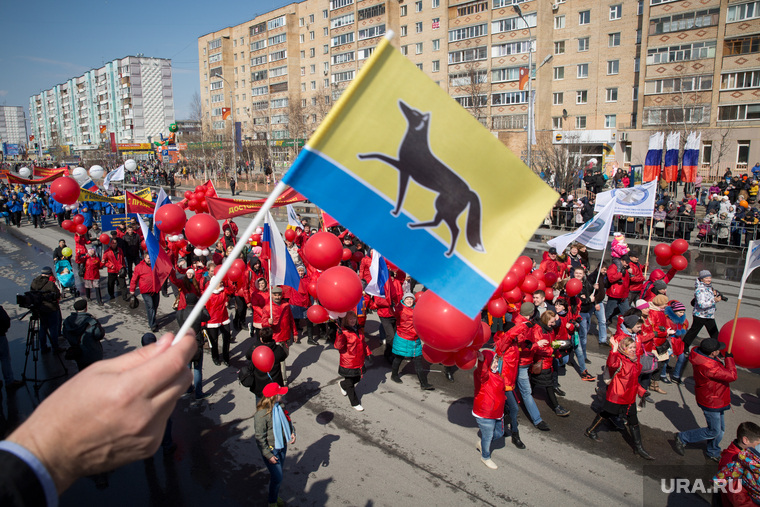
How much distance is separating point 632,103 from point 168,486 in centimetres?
5004

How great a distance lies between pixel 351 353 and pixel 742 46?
45.0 metres

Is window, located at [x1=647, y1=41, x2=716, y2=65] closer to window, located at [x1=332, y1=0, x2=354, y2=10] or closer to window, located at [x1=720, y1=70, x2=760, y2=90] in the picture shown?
window, located at [x1=720, y1=70, x2=760, y2=90]

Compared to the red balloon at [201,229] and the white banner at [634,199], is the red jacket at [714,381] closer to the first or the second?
the white banner at [634,199]

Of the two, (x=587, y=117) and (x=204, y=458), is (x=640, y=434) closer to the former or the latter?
(x=204, y=458)

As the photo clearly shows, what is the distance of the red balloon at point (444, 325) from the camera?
3.97m

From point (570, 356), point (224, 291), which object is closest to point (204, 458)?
point (224, 291)

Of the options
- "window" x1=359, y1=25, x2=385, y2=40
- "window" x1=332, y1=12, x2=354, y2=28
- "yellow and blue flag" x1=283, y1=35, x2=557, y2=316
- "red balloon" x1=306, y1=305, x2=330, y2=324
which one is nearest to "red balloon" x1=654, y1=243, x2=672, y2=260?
"red balloon" x1=306, y1=305, x2=330, y2=324

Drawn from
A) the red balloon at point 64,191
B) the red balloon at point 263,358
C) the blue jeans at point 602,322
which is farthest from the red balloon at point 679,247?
the red balloon at point 64,191

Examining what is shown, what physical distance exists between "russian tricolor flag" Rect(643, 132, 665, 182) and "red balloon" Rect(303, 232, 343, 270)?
62.5 feet

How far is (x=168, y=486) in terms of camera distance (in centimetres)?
546

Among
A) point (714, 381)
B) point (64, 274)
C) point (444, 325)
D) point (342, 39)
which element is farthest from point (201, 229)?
point (342, 39)

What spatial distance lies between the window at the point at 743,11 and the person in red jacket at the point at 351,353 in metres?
45.2

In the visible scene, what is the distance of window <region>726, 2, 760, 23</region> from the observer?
36.1 meters

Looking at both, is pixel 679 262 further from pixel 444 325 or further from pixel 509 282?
pixel 444 325
